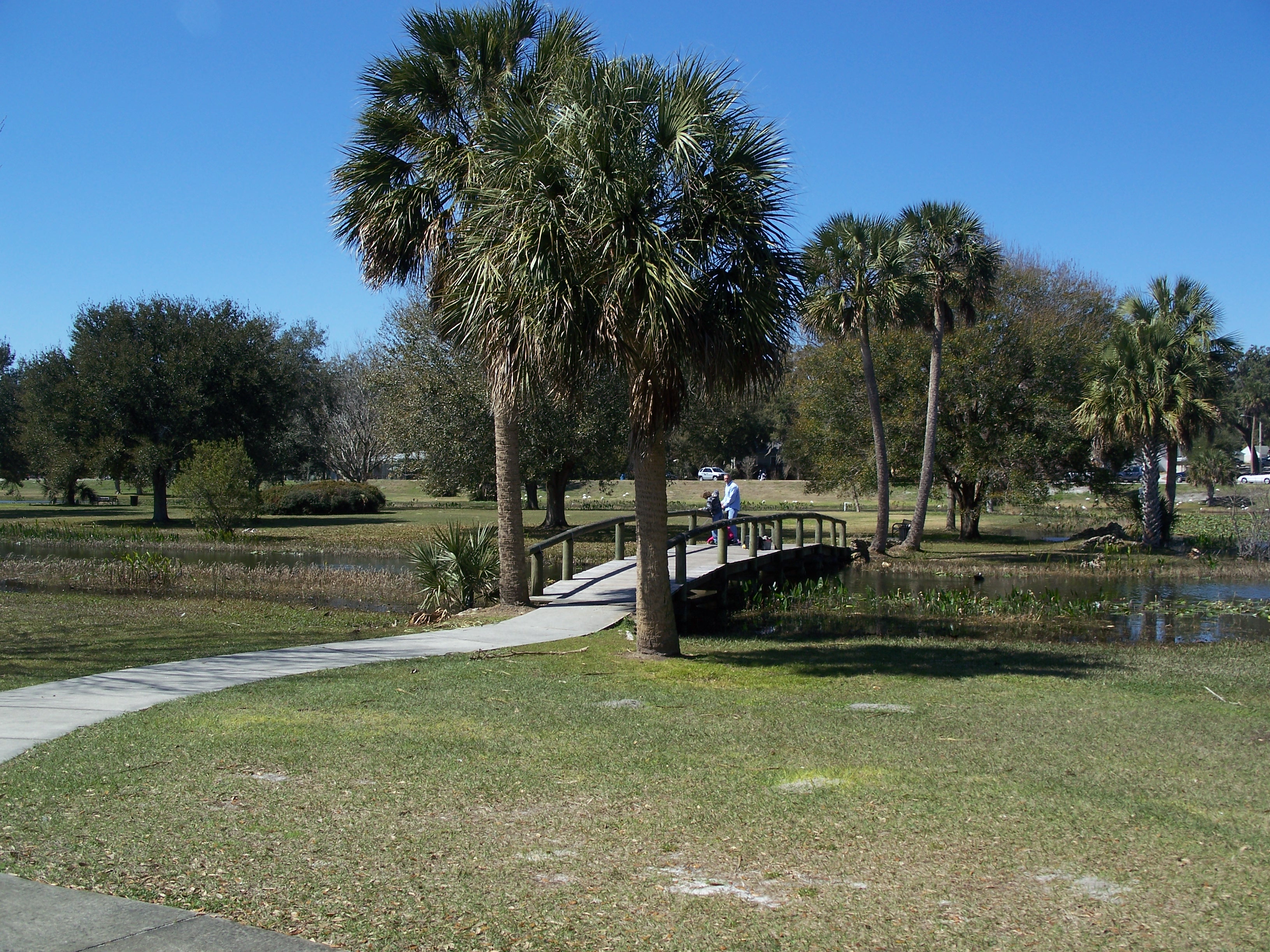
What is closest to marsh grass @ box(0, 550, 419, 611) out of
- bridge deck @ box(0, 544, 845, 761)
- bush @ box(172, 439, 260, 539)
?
bridge deck @ box(0, 544, 845, 761)

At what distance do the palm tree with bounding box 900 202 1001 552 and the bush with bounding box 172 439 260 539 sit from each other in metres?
22.6

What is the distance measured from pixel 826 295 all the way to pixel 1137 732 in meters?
25.1

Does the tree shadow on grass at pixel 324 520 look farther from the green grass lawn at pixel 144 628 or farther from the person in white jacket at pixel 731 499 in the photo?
the green grass lawn at pixel 144 628

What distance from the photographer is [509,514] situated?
55.1ft

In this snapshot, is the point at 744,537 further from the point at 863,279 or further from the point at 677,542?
the point at 677,542

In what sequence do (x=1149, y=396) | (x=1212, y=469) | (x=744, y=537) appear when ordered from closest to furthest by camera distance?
(x=744, y=537) < (x=1149, y=396) < (x=1212, y=469)

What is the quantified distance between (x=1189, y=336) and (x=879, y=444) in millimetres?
11352

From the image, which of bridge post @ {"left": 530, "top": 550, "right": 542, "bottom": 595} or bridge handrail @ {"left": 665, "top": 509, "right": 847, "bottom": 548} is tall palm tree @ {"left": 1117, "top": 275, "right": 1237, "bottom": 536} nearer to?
bridge handrail @ {"left": 665, "top": 509, "right": 847, "bottom": 548}

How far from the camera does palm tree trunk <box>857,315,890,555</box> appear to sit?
3244 centimetres

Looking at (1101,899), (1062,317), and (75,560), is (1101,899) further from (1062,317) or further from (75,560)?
(1062,317)

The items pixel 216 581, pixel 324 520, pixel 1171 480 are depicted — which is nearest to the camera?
pixel 216 581

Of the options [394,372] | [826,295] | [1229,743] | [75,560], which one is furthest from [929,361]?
[1229,743]

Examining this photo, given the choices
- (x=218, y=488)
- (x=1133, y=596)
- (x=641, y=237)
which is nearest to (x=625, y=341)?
(x=641, y=237)

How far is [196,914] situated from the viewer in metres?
4.60
